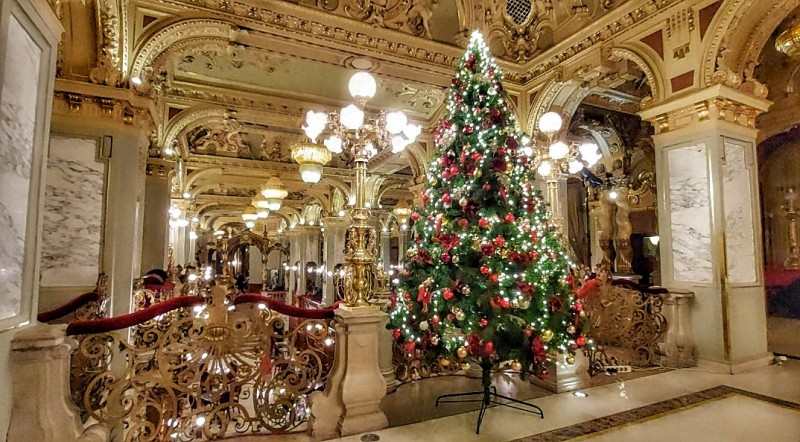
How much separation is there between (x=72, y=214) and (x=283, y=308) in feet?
11.4

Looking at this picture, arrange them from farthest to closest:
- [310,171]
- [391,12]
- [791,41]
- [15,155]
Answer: [391,12] < [310,171] < [791,41] < [15,155]

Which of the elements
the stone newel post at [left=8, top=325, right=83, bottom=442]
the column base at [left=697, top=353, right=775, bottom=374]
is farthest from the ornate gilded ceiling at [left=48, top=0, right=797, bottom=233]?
the column base at [left=697, top=353, right=775, bottom=374]

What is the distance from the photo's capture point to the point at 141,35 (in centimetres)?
488

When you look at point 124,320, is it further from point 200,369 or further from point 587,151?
point 587,151

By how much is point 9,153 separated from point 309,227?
18.3m

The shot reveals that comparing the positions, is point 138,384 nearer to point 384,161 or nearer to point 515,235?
point 515,235

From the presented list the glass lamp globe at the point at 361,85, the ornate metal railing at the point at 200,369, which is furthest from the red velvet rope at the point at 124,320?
the glass lamp globe at the point at 361,85

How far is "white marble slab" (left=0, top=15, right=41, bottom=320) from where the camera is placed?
83.0 inches

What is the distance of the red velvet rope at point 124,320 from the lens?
8.66 feet

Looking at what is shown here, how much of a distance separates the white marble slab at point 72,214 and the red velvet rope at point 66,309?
80cm

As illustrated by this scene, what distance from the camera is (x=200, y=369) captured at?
2.92 metres

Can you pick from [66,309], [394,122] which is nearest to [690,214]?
[394,122]

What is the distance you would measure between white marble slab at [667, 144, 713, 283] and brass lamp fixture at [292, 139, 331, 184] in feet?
16.0

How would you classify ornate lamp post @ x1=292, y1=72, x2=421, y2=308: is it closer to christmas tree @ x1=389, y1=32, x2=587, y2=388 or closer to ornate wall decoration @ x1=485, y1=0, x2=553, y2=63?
christmas tree @ x1=389, y1=32, x2=587, y2=388
